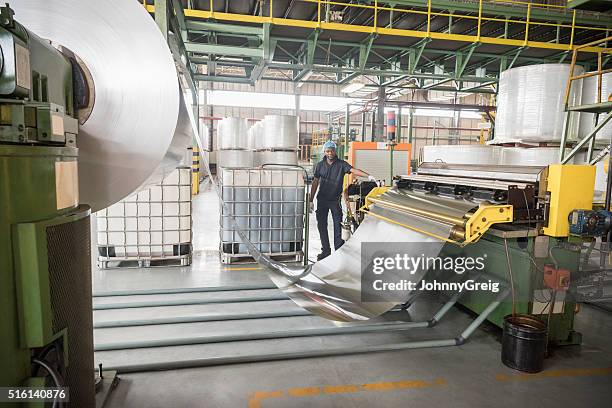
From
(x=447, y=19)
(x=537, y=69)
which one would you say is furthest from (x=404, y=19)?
(x=537, y=69)

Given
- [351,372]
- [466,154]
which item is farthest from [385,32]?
[351,372]

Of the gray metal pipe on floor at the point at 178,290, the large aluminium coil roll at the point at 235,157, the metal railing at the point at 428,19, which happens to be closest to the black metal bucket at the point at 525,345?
the gray metal pipe on floor at the point at 178,290

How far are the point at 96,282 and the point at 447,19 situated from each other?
337 inches

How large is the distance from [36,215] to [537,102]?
576 centimetres

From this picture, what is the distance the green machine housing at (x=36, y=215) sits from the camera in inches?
50.0

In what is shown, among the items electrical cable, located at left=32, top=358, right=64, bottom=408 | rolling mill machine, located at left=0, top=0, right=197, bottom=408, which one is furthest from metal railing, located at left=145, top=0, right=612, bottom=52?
electrical cable, located at left=32, top=358, right=64, bottom=408

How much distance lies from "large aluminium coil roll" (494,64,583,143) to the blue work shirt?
2375mm

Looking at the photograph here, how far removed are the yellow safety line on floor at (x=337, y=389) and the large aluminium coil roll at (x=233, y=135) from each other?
27.7 feet

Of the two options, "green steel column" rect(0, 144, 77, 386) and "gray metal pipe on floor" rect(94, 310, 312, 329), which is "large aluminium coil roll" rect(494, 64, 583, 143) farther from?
"green steel column" rect(0, 144, 77, 386)

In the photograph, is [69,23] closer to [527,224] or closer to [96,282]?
[527,224]

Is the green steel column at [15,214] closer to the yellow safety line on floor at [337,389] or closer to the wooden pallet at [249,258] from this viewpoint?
the yellow safety line on floor at [337,389]

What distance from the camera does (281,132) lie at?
8.05 m

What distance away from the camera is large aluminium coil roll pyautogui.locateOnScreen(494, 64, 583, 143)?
517 centimetres

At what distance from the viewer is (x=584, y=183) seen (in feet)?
10.2
